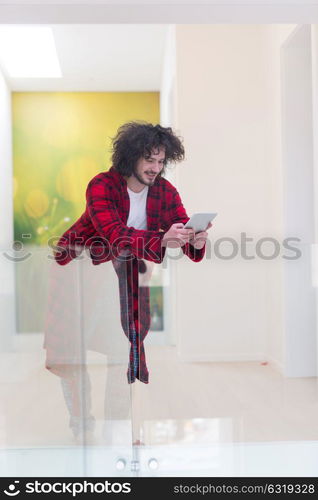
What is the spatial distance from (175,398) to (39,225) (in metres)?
3.60

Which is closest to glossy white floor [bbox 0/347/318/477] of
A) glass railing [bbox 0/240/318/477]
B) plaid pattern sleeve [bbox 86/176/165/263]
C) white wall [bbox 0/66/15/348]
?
glass railing [bbox 0/240/318/477]

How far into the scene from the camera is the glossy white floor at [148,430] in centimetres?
208

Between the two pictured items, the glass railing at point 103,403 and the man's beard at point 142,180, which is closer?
the glass railing at point 103,403

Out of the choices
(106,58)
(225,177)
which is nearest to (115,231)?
(225,177)

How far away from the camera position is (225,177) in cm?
516

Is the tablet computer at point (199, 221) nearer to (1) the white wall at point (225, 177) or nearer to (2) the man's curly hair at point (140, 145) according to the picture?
(2) the man's curly hair at point (140, 145)

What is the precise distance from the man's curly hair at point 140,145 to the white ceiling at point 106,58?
2700 mm

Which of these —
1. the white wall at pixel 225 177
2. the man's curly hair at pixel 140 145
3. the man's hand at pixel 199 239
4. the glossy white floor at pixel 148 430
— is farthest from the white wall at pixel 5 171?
the man's hand at pixel 199 239

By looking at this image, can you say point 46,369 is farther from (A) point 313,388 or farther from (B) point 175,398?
(A) point 313,388

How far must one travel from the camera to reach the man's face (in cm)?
280

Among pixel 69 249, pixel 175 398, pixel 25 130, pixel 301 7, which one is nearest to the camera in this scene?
pixel 69 249

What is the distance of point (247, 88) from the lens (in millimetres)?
5133

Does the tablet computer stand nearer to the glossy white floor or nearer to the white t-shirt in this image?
the white t-shirt

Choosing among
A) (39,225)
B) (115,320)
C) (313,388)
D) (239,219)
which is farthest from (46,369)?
(39,225)
